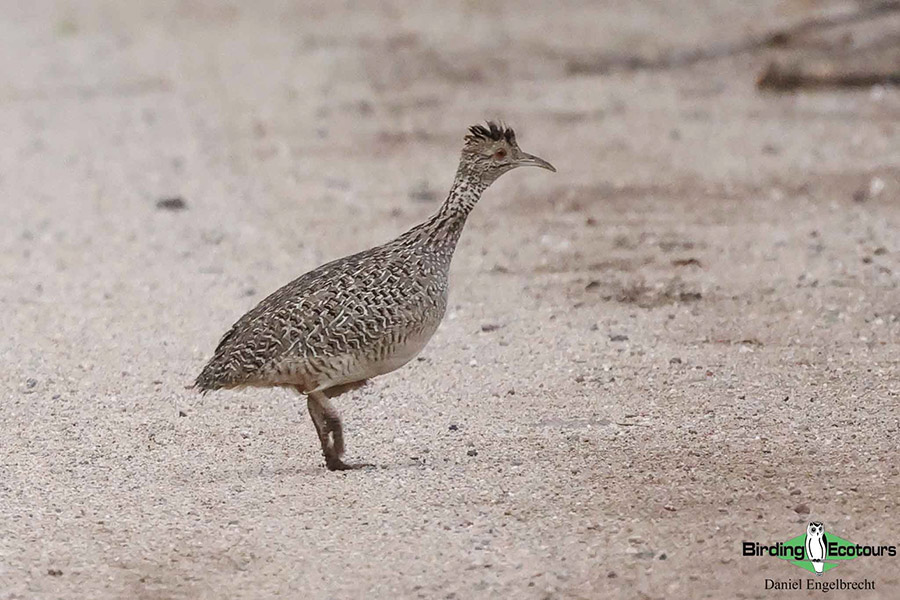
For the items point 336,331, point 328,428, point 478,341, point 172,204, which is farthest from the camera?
point 172,204

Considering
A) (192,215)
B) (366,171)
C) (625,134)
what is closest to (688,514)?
(192,215)

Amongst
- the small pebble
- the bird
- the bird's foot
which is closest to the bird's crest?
the bird

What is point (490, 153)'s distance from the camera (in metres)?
6.93

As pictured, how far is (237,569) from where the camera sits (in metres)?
5.54

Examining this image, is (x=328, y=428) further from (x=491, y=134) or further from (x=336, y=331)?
(x=491, y=134)

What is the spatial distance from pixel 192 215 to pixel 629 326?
4.48 meters

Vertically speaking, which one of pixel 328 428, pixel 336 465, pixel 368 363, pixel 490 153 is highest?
pixel 490 153

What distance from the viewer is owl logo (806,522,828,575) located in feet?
17.4

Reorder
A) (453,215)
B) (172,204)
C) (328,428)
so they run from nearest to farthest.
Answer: (328,428) < (453,215) < (172,204)

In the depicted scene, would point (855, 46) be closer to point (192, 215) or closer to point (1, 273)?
point (192, 215)

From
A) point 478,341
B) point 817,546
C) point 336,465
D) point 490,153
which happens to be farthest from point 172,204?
point 817,546

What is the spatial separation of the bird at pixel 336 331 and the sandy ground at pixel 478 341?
0.38 metres

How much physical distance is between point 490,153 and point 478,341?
5.92ft

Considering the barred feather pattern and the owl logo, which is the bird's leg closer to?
the barred feather pattern
